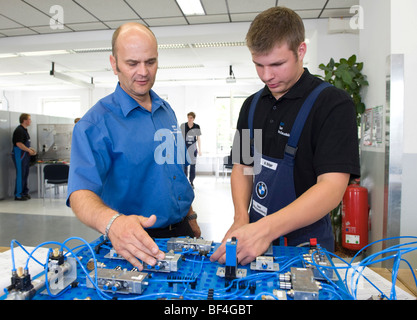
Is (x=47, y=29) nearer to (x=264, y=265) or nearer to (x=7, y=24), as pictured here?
(x=7, y=24)

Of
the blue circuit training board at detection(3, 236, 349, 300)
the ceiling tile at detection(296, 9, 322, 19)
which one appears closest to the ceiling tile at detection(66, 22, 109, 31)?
the ceiling tile at detection(296, 9, 322, 19)

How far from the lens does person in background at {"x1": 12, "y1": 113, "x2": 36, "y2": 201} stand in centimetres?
605

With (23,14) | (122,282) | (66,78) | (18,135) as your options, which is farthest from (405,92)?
(66,78)

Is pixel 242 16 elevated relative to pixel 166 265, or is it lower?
elevated

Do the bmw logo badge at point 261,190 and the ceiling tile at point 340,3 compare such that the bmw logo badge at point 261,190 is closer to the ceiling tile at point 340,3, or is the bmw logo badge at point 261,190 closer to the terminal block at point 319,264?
the terminal block at point 319,264

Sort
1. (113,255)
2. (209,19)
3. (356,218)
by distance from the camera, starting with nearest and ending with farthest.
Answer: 1. (113,255)
2. (356,218)
3. (209,19)

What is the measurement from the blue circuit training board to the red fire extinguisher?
2.43 meters

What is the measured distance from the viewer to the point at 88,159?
1.05 metres

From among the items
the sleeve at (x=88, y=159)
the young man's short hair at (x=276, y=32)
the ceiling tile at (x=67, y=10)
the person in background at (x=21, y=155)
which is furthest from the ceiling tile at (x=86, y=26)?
the young man's short hair at (x=276, y=32)

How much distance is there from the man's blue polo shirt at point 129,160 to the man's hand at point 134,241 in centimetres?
27

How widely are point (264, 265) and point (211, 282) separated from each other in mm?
149

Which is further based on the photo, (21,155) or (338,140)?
(21,155)

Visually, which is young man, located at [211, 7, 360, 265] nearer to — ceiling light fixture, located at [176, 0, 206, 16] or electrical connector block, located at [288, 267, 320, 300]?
A: electrical connector block, located at [288, 267, 320, 300]

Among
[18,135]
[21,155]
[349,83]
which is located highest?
[349,83]
